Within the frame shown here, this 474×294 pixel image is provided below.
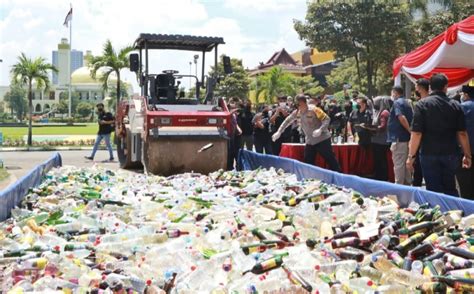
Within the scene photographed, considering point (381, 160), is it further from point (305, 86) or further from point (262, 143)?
point (305, 86)

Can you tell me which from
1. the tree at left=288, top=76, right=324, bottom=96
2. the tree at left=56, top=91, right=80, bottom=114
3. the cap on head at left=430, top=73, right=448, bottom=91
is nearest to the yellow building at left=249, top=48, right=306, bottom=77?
the tree at left=288, top=76, right=324, bottom=96

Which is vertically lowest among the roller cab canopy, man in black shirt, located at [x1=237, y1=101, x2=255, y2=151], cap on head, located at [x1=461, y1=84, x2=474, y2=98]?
man in black shirt, located at [x1=237, y1=101, x2=255, y2=151]

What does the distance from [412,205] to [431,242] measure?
148 centimetres

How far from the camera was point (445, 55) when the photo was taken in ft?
34.4

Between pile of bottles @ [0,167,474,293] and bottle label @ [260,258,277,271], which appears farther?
bottle label @ [260,258,277,271]

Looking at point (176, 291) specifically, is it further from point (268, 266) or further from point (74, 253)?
point (74, 253)

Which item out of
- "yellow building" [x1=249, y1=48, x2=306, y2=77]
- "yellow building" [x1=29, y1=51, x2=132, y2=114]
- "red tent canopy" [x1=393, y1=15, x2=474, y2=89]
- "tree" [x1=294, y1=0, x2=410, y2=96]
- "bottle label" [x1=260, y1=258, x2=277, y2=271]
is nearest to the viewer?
"bottle label" [x1=260, y1=258, x2=277, y2=271]

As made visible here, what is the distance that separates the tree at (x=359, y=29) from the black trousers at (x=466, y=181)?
A: 1181 inches

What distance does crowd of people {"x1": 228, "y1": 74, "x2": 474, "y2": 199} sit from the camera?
6.90m

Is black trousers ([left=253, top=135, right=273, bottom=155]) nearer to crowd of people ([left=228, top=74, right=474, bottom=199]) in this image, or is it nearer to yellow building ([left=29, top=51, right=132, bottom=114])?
crowd of people ([left=228, top=74, right=474, bottom=199])

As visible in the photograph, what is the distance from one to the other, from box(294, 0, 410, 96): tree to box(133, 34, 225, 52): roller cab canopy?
24.4m

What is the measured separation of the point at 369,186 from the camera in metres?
7.50

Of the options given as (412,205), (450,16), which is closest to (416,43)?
(450,16)

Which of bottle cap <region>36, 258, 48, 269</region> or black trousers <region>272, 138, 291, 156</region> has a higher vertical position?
black trousers <region>272, 138, 291, 156</region>
